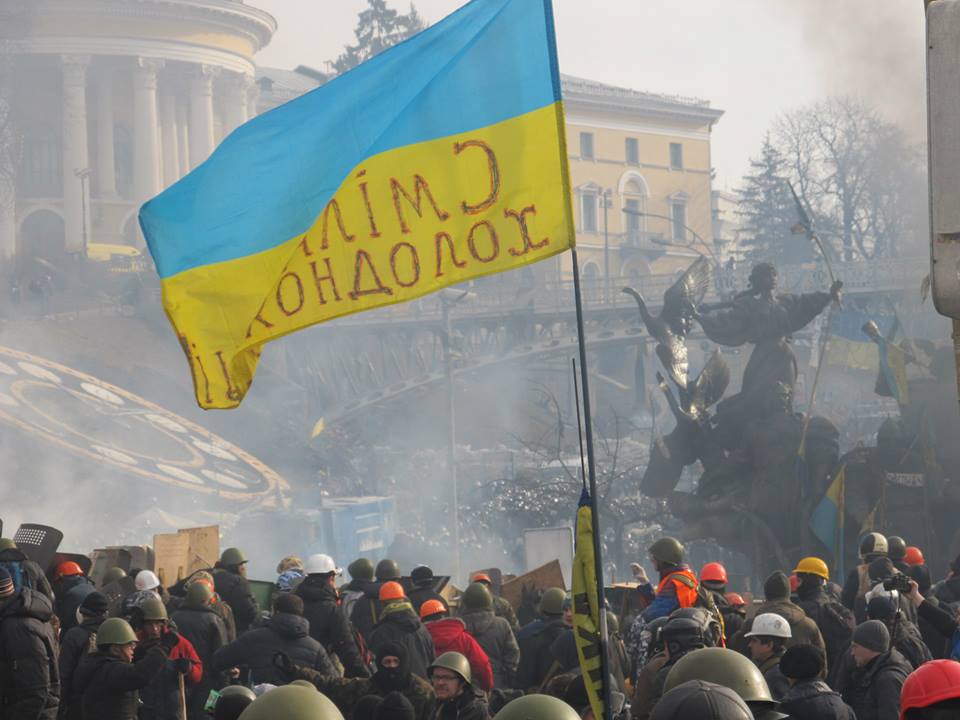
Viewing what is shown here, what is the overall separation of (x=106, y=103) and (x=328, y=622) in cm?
6441

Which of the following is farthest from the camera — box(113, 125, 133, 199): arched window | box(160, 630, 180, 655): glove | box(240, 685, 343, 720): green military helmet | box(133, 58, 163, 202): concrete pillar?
box(113, 125, 133, 199): arched window

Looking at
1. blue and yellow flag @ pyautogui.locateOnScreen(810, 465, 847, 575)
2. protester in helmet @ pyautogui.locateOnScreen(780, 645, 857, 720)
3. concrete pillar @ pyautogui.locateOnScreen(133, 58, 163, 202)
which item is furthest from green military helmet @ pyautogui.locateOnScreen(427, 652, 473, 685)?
concrete pillar @ pyautogui.locateOnScreen(133, 58, 163, 202)

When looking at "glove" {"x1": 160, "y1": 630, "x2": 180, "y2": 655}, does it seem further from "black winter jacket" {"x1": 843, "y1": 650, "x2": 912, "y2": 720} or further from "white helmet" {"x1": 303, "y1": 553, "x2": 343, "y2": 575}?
"black winter jacket" {"x1": 843, "y1": 650, "x2": 912, "y2": 720}

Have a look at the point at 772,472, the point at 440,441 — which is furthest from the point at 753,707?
the point at 440,441

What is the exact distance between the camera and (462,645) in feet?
26.0

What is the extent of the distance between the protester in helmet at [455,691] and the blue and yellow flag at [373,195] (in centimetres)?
139

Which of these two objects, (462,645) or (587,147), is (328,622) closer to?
(462,645)

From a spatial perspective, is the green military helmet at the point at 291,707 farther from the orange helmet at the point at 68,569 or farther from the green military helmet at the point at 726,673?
the orange helmet at the point at 68,569

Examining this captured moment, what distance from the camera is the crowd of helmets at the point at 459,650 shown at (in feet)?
14.6

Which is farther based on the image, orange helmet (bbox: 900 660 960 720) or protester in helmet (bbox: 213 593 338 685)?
protester in helmet (bbox: 213 593 338 685)

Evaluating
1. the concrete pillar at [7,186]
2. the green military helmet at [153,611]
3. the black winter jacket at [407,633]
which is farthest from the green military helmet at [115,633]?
the concrete pillar at [7,186]

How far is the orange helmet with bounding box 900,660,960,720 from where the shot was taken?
3830 mm

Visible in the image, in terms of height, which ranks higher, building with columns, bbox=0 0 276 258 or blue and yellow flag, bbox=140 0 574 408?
building with columns, bbox=0 0 276 258

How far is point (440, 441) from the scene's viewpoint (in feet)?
163
